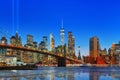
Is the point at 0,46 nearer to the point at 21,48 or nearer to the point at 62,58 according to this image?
the point at 21,48

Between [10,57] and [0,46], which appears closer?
[0,46]

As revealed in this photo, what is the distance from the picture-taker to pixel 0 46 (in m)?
85.7

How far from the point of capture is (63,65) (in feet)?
487

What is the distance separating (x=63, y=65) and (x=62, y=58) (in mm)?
12720

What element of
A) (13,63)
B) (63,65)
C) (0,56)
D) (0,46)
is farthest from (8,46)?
(63,65)

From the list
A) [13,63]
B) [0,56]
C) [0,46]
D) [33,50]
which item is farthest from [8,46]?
[0,56]

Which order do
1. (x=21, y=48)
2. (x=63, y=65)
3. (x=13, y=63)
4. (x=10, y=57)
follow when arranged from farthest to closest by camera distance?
1. (x=63, y=65)
2. (x=10, y=57)
3. (x=13, y=63)
4. (x=21, y=48)

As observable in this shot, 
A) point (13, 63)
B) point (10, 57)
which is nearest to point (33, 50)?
point (13, 63)

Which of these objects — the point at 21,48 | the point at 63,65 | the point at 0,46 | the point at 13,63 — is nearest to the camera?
the point at 0,46

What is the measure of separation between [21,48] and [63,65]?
168ft

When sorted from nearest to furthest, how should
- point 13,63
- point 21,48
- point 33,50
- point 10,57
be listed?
1. point 21,48
2. point 33,50
3. point 13,63
4. point 10,57

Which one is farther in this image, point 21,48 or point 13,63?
point 13,63

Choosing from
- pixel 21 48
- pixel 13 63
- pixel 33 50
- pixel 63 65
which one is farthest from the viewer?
pixel 63 65

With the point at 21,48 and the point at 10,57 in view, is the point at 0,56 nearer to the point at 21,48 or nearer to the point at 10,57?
the point at 10,57
